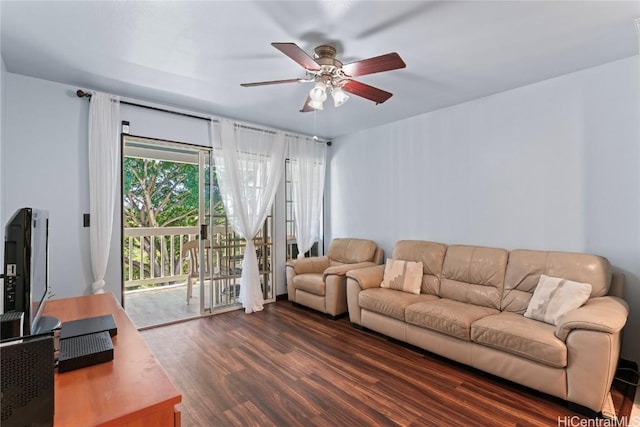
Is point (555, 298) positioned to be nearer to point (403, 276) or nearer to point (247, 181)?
point (403, 276)

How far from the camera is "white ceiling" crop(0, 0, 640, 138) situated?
1.93 metres

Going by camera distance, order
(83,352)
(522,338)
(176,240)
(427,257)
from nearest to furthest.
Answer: (83,352)
(522,338)
(427,257)
(176,240)

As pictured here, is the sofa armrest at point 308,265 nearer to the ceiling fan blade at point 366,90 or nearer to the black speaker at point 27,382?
the ceiling fan blade at point 366,90

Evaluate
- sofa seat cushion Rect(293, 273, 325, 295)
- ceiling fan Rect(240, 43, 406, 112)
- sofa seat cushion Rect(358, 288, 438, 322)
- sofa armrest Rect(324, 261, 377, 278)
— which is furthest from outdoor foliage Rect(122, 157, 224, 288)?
ceiling fan Rect(240, 43, 406, 112)

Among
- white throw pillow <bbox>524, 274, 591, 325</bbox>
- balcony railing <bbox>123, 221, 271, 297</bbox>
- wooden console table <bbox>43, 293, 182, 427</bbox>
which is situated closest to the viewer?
wooden console table <bbox>43, 293, 182, 427</bbox>

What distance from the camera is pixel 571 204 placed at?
9.38 feet

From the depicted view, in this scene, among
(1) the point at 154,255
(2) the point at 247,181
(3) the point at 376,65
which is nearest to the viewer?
(3) the point at 376,65

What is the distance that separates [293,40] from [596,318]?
9.29 feet

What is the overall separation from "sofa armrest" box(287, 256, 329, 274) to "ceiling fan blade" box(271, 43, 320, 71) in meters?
2.89

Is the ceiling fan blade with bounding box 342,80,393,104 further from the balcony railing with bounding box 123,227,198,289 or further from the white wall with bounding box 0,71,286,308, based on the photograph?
the balcony railing with bounding box 123,227,198,289

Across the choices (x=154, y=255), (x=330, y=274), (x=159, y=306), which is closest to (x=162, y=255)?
(x=154, y=255)

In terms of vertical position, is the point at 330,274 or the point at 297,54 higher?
the point at 297,54

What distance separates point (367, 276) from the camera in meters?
3.62

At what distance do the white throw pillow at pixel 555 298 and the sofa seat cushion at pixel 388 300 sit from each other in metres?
0.92
